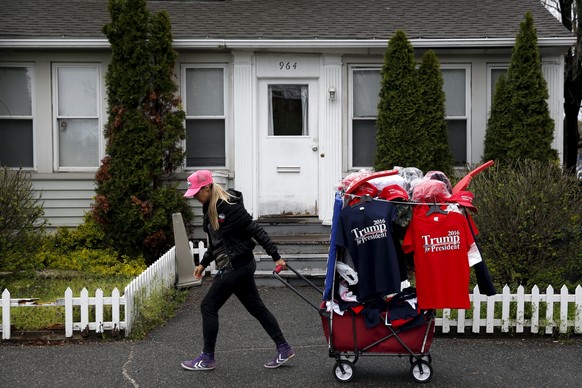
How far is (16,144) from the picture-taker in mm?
11109

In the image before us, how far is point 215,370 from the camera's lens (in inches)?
233

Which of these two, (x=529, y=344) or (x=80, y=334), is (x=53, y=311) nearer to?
(x=80, y=334)

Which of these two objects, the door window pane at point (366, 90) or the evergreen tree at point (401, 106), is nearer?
the evergreen tree at point (401, 106)

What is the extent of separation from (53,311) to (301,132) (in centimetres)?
528

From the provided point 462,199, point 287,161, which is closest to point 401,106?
point 287,161

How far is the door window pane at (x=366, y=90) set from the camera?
11.2 m

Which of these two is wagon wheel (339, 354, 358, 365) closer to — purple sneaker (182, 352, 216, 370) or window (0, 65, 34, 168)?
purple sneaker (182, 352, 216, 370)

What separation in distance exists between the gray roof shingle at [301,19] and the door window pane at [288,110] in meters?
0.85

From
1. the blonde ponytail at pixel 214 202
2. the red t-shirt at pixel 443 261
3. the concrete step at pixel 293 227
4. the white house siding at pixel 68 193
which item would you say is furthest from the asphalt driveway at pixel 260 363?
the white house siding at pixel 68 193

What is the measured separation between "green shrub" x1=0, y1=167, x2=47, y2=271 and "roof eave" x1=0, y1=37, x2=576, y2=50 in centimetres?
326

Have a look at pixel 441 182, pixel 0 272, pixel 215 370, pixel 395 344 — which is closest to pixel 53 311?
pixel 0 272

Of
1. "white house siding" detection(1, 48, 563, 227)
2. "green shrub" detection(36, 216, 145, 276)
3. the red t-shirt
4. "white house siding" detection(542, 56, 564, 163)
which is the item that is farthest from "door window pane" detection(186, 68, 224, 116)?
the red t-shirt

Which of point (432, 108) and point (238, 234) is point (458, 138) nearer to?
point (432, 108)

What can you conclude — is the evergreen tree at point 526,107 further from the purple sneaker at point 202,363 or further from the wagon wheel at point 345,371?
the purple sneaker at point 202,363
